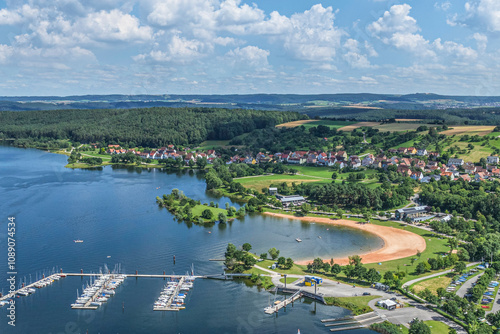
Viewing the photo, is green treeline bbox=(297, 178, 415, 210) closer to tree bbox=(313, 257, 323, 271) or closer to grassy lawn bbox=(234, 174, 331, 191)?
grassy lawn bbox=(234, 174, 331, 191)

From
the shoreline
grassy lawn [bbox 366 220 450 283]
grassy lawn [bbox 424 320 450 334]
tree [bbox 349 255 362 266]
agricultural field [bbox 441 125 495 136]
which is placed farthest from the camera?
agricultural field [bbox 441 125 495 136]

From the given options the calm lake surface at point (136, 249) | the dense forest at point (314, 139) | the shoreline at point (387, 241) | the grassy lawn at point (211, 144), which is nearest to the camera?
the calm lake surface at point (136, 249)

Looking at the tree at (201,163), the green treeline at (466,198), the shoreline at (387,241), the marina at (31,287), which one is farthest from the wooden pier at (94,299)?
the tree at (201,163)

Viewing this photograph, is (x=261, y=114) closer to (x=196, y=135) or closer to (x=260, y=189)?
(x=196, y=135)

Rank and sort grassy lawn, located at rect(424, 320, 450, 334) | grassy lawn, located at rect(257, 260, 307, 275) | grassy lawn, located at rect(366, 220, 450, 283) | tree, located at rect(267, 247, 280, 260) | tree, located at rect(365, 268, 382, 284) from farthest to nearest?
tree, located at rect(267, 247, 280, 260) < grassy lawn, located at rect(366, 220, 450, 283) < grassy lawn, located at rect(257, 260, 307, 275) < tree, located at rect(365, 268, 382, 284) < grassy lawn, located at rect(424, 320, 450, 334)

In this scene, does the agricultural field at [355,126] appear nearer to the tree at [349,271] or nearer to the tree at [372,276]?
the tree at [349,271]

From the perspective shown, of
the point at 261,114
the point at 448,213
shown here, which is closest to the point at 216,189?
the point at 448,213

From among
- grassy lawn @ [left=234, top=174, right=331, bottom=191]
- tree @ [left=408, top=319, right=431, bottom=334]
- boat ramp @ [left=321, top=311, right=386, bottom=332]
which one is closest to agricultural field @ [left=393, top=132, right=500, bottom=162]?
grassy lawn @ [left=234, top=174, right=331, bottom=191]
